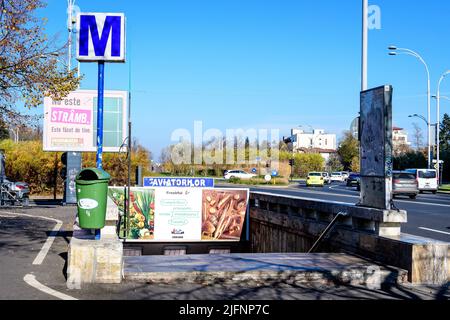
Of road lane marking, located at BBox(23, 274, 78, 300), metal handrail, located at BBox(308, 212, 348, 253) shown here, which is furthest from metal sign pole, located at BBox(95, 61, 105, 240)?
metal handrail, located at BBox(308, 212, 348, 253)

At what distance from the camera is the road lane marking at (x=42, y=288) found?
7.22 metres

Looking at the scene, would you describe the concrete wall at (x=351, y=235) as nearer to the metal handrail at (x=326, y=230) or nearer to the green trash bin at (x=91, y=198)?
the metal handrail at (x=326, y=230)

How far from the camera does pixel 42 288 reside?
764 centimetres

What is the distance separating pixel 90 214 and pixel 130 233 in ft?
24.8

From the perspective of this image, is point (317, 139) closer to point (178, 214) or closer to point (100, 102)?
point (178, 214)

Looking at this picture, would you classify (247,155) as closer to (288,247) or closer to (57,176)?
(57,176)

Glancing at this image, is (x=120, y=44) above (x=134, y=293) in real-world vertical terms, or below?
above

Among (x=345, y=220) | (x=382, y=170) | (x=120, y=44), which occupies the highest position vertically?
(x=120, y=44)

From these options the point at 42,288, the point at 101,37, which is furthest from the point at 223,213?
the point at 42,288

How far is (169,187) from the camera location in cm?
1647

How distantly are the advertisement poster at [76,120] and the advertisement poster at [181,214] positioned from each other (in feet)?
35.1

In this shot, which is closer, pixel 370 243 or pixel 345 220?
pixel 370 243
